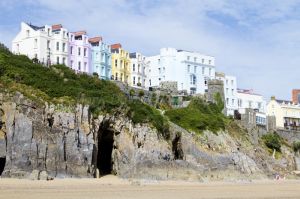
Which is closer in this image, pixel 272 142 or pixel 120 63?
pixel 272 142

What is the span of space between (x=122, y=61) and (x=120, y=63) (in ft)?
2.19

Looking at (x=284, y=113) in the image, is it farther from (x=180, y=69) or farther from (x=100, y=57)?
(x=100, y=57)

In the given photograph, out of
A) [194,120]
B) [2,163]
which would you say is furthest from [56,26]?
[2,163]

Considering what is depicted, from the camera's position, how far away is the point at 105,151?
146ft

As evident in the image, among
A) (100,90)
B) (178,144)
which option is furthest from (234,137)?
(100,90)

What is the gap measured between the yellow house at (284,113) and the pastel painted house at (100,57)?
125 ft

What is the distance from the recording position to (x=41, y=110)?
122 feet

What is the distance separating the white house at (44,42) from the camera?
6349 centimetres

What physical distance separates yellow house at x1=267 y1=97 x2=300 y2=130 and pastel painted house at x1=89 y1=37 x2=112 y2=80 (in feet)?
125

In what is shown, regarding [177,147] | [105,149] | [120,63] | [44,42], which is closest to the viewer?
[105,149]

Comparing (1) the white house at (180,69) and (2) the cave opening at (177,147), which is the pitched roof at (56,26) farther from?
(2) the cave opening at (177,147)

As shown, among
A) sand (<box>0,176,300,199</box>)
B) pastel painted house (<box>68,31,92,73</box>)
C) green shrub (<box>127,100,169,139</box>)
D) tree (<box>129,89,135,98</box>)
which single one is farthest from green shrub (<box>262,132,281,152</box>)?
sand (<box>0,176,300,199</box>)

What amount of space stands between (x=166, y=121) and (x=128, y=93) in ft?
36.0

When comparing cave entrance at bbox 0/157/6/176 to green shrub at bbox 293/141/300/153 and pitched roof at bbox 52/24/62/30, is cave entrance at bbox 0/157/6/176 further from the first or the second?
green shrub at bbox 293/141/300/153
